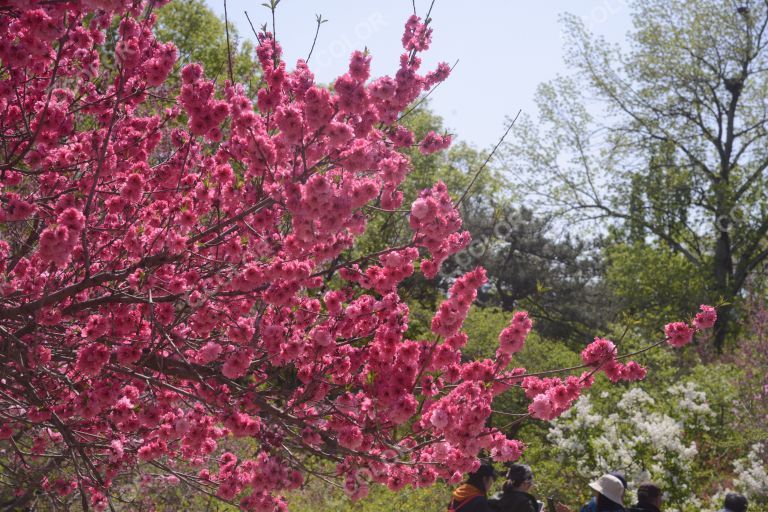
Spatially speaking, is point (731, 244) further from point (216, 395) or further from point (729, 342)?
point (216, 395)

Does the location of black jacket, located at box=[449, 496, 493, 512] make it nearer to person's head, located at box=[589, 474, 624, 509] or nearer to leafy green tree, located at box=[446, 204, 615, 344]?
person's head, located at box=[589, 474, 624, 509]

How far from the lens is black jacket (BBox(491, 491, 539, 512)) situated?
5500 mm

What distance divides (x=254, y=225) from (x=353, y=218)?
564 millimetres

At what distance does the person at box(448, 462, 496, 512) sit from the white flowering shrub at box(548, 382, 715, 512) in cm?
423

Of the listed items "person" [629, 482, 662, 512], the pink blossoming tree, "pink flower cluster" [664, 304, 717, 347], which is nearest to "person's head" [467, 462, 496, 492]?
the pink blossoming tree

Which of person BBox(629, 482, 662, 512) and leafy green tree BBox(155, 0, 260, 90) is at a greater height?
leafy green tree BBox(155, 0, 260, 90)

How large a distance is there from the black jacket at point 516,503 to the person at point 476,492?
55 cm

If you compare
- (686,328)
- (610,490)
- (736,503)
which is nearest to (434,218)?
(686,328)

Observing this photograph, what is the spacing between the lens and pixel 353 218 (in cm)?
366

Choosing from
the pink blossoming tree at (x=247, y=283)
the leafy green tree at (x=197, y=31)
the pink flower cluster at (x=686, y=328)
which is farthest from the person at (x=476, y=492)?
the leafy green tree at (x=197, y=31)

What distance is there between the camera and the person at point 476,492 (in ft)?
16.4

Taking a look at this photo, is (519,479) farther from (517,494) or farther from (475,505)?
(475,505)

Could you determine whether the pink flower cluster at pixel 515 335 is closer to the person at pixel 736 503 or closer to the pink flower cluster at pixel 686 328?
the pink flower cluster at pixel 686 328

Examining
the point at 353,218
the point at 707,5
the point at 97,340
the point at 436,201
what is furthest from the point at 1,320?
the point at 707,5
